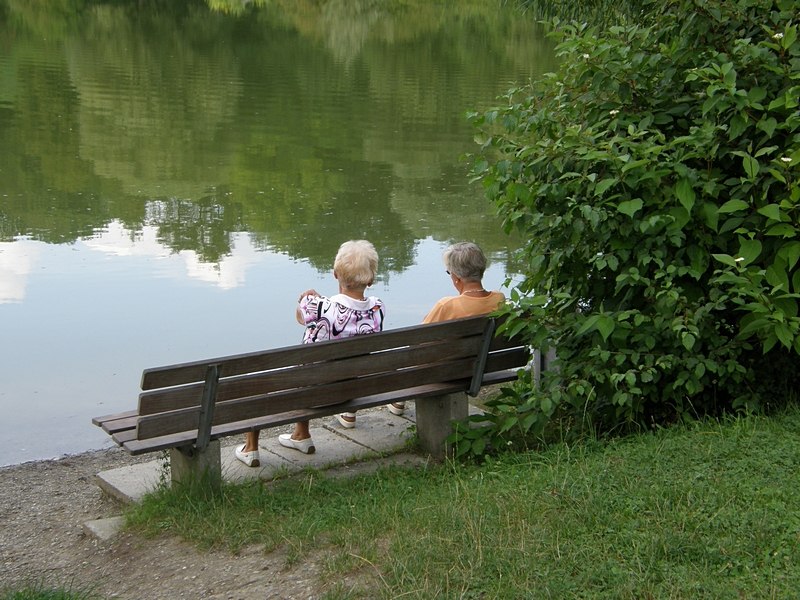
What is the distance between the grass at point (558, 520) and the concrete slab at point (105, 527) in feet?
0.41

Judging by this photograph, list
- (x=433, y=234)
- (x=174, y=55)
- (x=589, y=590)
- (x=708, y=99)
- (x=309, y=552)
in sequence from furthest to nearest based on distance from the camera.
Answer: (x=174, y=55)
(x=433, y=234)
(x=708, y=99)
(x=309, y=552)
(x=589, y=590)

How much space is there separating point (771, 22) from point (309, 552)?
11.0 feet

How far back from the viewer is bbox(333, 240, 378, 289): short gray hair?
216 inches

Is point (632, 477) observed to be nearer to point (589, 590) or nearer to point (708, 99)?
point (589, 590)

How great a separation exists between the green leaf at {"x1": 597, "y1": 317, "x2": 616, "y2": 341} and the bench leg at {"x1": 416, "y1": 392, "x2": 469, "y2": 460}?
44.2 inches

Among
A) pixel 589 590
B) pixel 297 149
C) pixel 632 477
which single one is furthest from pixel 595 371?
pixel 297 149

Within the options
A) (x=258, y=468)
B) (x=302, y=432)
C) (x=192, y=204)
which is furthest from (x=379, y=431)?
(x=192, y=204)

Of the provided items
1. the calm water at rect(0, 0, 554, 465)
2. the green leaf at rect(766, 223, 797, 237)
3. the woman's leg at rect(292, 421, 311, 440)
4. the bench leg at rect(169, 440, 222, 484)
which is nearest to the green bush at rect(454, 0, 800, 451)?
the green leaf at rect(766, 223, 797, 237)

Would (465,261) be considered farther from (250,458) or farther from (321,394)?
(250,458)

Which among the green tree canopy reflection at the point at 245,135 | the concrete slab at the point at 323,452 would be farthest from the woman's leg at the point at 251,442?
the green tree canopy reflection at the point at 245,135

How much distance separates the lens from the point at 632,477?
13.9 feet

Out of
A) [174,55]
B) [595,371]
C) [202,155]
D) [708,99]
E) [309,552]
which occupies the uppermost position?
[708,99]

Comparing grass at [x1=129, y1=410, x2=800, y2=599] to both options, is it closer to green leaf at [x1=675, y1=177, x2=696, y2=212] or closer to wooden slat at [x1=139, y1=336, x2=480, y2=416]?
wooden slat at [x1=139, y1=336, x2=480, y2=416]

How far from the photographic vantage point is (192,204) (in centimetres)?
1670
